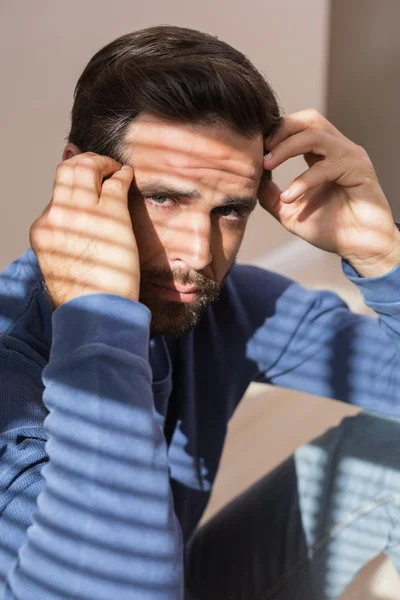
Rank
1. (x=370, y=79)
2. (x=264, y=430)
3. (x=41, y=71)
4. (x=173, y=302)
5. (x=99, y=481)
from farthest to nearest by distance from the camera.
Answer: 1. (x=370, y=79)
2. (x=264, y=430)
3. (x=41, y=71)
4. (x=173, y=302)
5. (x=99, y=481)

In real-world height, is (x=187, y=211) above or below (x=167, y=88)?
below

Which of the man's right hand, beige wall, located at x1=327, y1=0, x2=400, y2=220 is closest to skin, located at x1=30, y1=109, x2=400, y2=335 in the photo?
the man's right hand

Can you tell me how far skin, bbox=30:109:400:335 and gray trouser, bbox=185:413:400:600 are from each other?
1.14ft

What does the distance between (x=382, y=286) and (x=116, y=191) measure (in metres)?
0.51

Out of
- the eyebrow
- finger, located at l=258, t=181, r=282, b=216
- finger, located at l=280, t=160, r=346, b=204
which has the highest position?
the eyebrow

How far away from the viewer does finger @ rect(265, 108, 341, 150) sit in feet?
3.93

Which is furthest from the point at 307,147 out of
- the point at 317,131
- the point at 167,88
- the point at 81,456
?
the point at 81,456

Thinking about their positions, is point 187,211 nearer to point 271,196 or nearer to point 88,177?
point 88,177

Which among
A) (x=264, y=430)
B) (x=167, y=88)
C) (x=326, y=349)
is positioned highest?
(x=167, y=88)

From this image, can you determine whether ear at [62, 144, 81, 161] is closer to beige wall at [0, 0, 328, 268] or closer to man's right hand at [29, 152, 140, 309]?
man's right hand at [29, 152, 140, 309]

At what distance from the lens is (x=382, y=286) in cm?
128

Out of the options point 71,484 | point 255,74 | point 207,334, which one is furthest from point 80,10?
point 71,484

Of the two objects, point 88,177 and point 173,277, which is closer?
point 88,177

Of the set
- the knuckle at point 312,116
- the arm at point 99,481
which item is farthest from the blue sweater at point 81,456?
the knuckle at point 312,116
